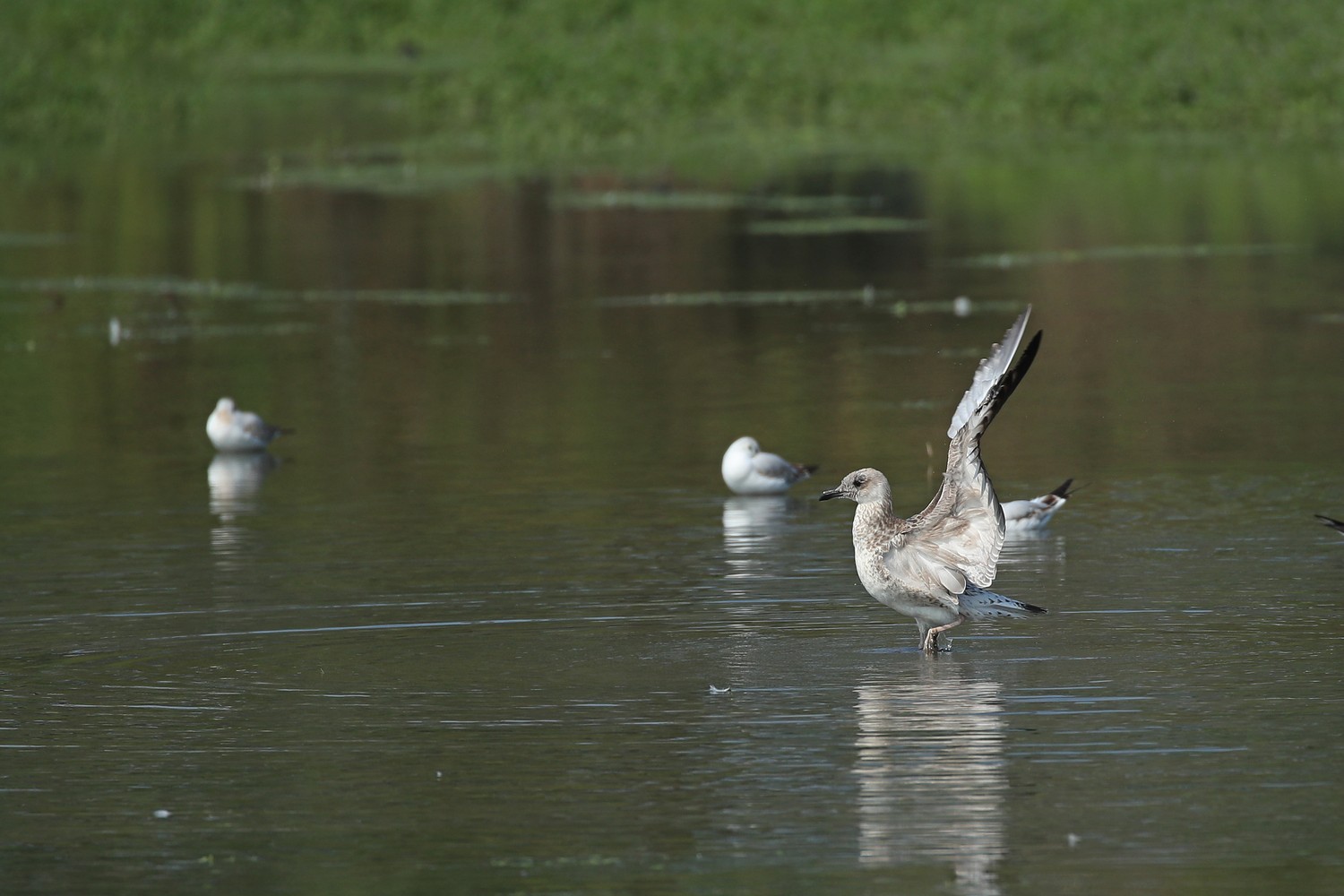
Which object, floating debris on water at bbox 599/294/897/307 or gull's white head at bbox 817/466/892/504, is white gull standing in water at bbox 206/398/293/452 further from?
floating debris on water at bbox 599/294/897/307

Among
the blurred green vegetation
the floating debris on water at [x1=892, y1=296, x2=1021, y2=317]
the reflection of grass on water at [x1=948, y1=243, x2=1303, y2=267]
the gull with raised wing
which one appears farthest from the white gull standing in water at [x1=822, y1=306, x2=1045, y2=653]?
the blurred green vegetation

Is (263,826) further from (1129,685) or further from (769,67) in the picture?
(769,67)

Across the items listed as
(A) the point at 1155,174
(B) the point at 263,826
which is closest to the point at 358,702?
(B) the point at 263,826

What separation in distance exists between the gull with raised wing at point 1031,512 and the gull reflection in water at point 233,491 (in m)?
3.57

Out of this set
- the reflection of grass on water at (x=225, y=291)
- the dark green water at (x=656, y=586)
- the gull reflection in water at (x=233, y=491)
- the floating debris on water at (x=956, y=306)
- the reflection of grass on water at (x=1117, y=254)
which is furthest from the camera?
the reflection of grass on water at (x=1117, y=254)

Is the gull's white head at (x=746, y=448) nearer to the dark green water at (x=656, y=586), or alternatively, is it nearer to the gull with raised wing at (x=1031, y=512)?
the dark green water at (x=656, y=586)

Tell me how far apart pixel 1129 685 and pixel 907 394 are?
8.02 m

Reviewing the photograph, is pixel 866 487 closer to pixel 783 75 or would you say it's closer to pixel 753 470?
pixel 753 470

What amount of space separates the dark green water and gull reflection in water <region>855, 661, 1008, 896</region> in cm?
2

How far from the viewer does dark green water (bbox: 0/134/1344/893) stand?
24.6ft

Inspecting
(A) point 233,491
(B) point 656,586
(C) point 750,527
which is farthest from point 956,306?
(B) point 656,586

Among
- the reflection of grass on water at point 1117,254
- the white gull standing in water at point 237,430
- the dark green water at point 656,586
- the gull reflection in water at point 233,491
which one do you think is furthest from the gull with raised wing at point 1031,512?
the reflection of grass on water at point 1117,254

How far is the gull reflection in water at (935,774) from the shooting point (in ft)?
23.6

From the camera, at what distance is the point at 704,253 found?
26.4 meters
